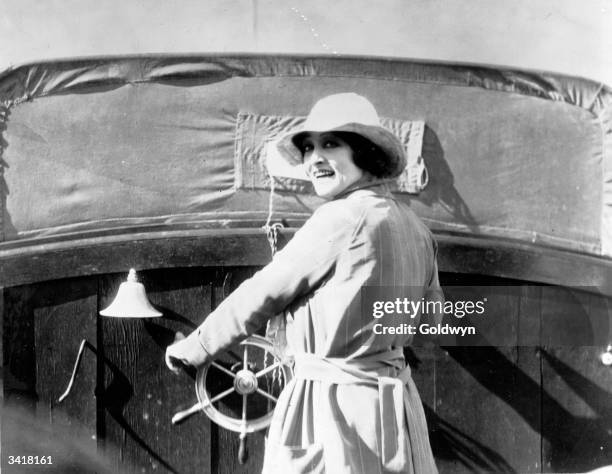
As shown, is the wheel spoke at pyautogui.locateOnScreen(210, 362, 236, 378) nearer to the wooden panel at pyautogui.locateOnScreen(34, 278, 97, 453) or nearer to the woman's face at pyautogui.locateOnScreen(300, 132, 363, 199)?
the wooden panel at pyautogui.locateOnScreen(34, 278, 97, 453)

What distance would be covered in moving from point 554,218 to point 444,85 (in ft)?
2.43

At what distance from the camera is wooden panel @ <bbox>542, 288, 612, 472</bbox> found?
11.2ft

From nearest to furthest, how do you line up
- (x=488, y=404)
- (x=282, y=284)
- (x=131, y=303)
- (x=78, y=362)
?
1. (x=282, y=284)
2. (x=131, y=303)
3. (x=78, y=362)
4. (x=488, y=404)

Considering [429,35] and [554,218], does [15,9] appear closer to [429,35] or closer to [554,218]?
[429,35]

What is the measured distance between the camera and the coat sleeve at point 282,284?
6.49ft

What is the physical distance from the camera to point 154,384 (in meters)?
3.33

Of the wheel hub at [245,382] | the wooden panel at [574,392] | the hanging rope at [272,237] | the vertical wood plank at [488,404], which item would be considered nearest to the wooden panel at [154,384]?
the wheel hub at [245,382]

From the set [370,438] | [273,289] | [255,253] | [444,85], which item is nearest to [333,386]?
[370,438]

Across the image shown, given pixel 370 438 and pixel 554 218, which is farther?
pixel 554 218

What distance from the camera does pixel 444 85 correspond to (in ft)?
11.5

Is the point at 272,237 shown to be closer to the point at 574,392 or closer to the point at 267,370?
the point at 267,370

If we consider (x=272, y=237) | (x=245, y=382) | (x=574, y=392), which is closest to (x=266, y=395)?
(x=245, y=382)

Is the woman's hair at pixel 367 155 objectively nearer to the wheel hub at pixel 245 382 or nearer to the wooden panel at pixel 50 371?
the wheel hub at pixel 245 382

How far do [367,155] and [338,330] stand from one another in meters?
0.48
